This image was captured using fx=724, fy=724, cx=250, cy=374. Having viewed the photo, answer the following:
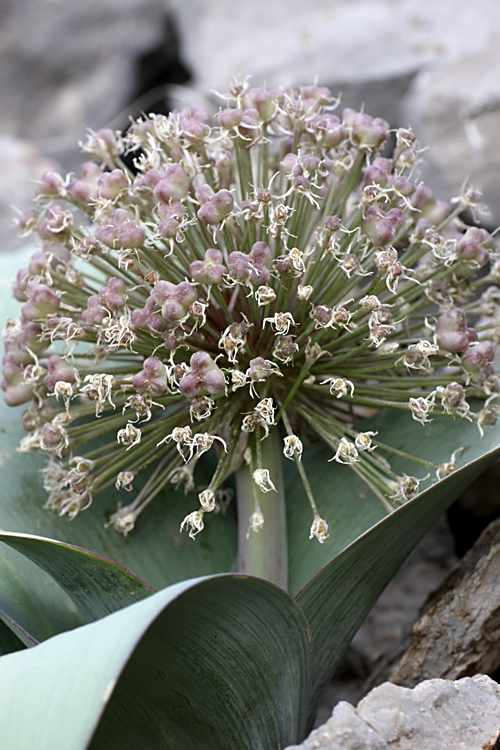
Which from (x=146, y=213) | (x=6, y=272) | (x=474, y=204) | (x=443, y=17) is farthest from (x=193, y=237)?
(x=443, y=17)

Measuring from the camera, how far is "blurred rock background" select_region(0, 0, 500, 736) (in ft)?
5.29

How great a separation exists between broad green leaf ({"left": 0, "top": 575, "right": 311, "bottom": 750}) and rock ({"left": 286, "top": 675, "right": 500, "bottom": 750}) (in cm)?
11

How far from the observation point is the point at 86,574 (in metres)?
0.74

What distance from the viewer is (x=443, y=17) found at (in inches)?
82.6

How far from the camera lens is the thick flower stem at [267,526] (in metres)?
0.88

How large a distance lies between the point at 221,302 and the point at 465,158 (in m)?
1.07

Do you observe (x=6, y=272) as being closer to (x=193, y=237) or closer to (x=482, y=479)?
(x=193, y=237)

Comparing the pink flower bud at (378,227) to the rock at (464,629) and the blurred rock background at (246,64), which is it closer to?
the rock at (464,629)

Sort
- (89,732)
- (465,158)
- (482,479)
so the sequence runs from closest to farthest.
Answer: (89,732) → (482,479) → (465,158)

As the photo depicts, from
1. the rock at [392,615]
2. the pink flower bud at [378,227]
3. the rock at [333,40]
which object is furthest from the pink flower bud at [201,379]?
the rock at [333,40]

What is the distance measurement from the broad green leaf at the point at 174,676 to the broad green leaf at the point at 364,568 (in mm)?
40

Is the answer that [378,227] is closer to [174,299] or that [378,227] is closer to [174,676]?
[174,299]

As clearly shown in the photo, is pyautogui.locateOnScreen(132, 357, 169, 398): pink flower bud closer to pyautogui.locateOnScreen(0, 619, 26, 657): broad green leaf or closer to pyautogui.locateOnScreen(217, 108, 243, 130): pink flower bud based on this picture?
pyautogui.locateOnScreen(217, 108, 243, 130): pink flower bud

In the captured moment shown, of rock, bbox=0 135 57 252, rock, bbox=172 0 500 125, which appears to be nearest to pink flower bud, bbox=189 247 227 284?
rock, bbox=172 0 500 125
